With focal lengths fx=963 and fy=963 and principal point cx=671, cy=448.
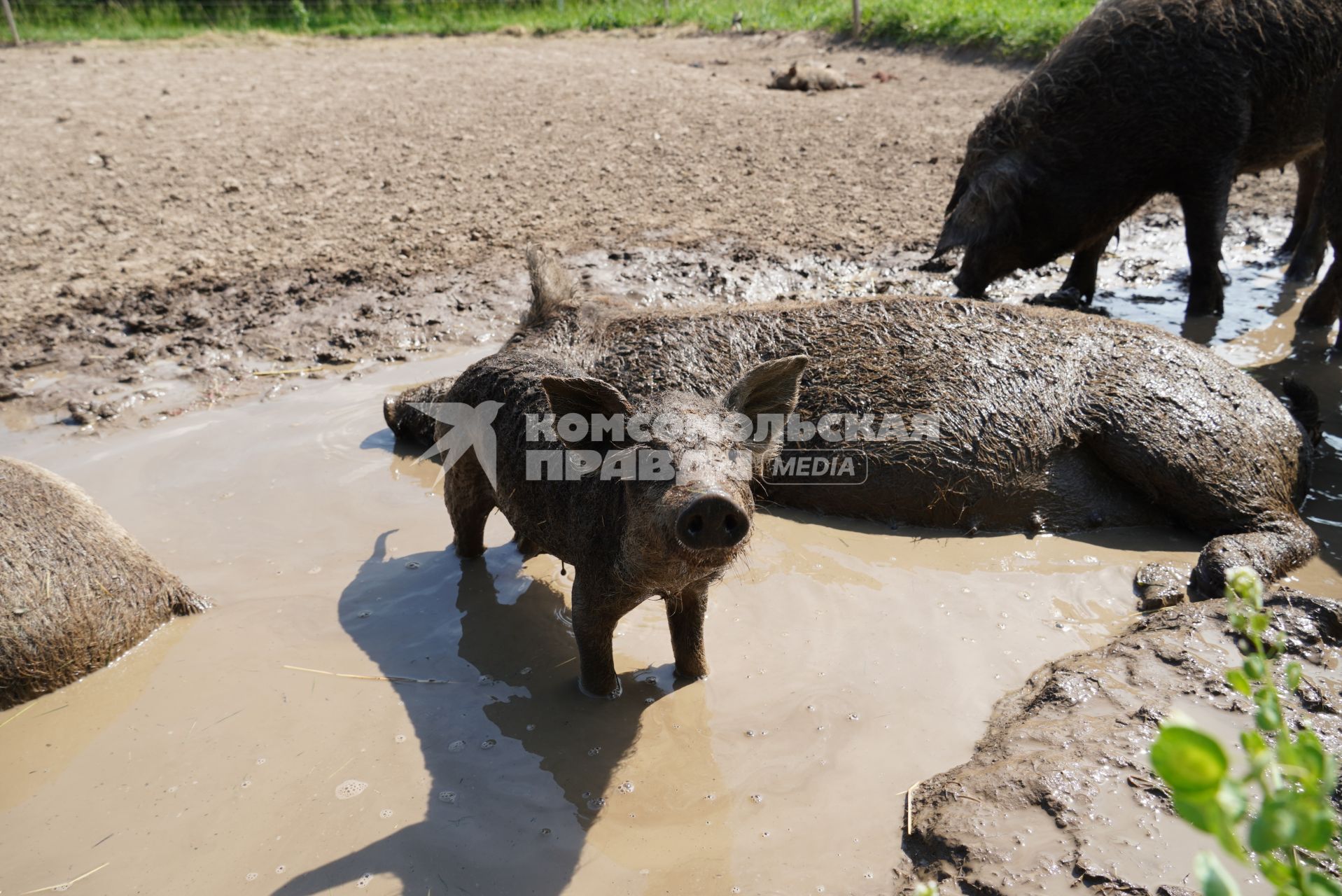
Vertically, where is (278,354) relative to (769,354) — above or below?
below

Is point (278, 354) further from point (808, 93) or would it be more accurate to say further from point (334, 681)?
point (808, 93)

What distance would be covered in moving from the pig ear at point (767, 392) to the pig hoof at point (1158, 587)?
182 cm

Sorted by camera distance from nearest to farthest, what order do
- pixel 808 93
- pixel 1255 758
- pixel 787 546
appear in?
pixel 1255 758 → pixel 787 546 → pixel 808 93

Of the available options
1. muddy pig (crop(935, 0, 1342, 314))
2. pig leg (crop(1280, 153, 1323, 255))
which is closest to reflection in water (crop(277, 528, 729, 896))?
muddy pig (crop(935, 0, 1342, 314))

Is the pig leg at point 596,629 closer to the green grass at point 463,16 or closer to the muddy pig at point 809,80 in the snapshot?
the muddy pig at point 809,80

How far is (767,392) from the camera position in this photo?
2949 mm

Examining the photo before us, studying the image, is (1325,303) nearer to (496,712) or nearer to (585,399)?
(585,399)

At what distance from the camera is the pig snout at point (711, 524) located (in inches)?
Result: 91.1

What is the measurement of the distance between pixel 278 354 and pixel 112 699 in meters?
3.07

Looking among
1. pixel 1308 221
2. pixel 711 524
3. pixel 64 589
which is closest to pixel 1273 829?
pixel 711 524

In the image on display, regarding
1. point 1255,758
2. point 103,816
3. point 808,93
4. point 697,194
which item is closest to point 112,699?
point 103,816

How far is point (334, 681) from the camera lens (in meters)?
3.57

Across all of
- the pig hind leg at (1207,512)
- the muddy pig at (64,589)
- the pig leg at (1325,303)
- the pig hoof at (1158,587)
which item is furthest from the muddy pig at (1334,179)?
the muddy pig at (64,589)

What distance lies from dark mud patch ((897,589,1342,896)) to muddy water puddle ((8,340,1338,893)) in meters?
0.16
